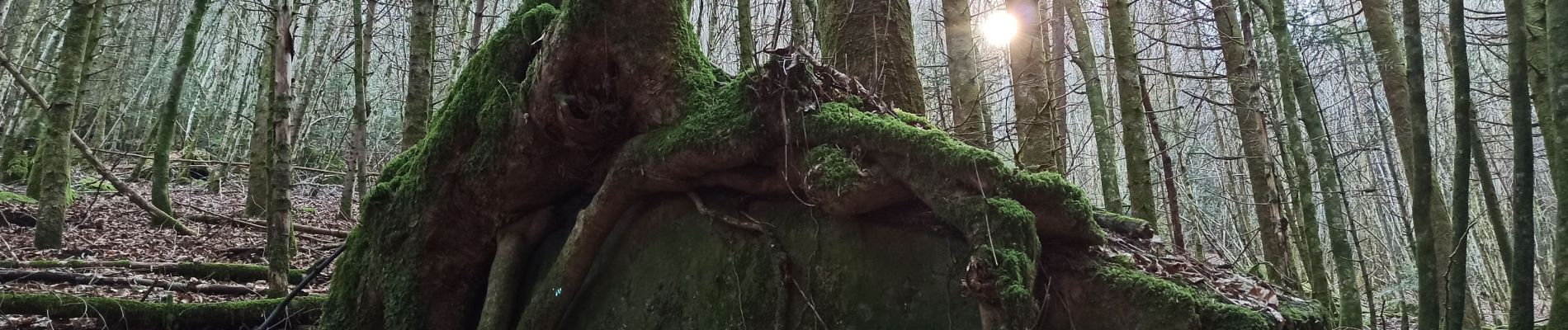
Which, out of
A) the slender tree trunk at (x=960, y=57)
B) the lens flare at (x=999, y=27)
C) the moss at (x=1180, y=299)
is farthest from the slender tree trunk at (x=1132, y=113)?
the moss at (x=1180, y=299)

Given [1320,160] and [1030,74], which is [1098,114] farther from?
[1320,160]

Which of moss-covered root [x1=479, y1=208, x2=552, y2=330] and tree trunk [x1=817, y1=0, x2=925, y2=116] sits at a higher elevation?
tree trunk [x1=817, y1=0, x2=925, y2=116]

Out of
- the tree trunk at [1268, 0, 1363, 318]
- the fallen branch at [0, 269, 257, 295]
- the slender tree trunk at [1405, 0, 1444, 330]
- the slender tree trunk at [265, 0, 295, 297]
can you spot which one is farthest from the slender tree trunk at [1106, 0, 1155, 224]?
the fallen branch at [0, 269, 257, 295]

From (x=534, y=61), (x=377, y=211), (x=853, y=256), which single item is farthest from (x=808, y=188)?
(x=377, y=211)

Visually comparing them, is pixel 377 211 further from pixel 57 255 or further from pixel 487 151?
pixel 57 255

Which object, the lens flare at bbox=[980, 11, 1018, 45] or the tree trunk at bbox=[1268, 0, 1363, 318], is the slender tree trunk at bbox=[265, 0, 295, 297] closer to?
the lens flare at bbox=[980, 11, 1018, 45]

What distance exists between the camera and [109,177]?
23.4ft

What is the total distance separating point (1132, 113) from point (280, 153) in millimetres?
6249

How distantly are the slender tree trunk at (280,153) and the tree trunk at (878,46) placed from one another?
3762 millimetres

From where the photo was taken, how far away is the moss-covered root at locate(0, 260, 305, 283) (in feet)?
20.7

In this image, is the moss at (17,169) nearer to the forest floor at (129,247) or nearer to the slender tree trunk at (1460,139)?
the forest floor at (129,247)

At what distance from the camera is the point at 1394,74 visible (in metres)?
7.39

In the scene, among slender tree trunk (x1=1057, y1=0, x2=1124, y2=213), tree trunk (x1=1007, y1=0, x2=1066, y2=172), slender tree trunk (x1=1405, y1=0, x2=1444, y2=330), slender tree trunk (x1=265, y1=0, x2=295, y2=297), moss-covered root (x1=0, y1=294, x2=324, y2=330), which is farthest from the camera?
tree trunk (x1=1007, y1=0, x2=1066, y2=172)

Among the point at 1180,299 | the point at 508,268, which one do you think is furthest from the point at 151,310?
the point at 1180,299
